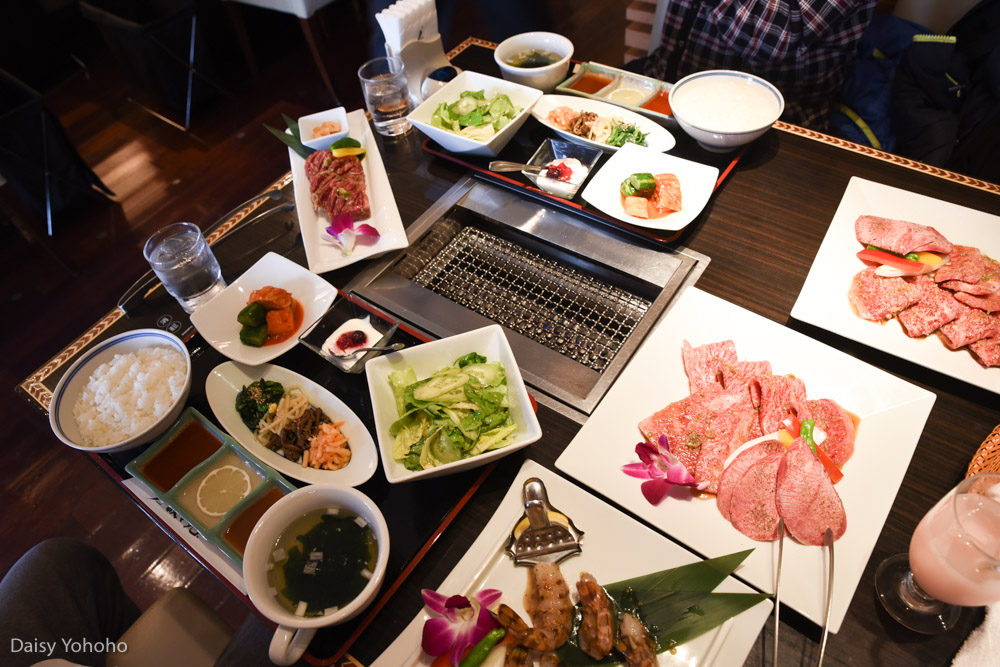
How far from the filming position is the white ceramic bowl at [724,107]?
2.03 metres

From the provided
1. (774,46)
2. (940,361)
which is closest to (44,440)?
(940,361)

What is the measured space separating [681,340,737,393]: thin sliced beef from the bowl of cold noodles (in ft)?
3.17

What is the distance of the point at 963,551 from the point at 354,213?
2051 millimetres

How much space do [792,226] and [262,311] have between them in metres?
1.92

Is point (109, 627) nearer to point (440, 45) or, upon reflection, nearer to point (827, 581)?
point (827, 581)

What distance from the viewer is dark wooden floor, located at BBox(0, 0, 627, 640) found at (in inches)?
104

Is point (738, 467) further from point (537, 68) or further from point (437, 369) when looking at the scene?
point (537, 68)

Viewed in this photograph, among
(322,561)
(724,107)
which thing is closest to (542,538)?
(322,561)

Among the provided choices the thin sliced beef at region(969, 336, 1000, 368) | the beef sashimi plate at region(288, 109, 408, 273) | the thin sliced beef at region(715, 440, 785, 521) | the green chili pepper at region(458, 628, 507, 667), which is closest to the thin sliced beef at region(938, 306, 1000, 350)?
the thin sliced beef at region(969, 336, 1000, 368)

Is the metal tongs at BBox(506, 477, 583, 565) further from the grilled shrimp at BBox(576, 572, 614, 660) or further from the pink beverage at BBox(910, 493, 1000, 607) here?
the pink beverage at BBox(910, 493, 1000, 607)

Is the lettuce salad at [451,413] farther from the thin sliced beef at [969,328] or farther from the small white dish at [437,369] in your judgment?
the thin sliced beef at [969,328]

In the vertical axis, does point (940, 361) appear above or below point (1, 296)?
above

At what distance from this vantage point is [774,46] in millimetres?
2609

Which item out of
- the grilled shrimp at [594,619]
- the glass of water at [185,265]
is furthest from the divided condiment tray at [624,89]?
the grilled shrimp at [594,619]
